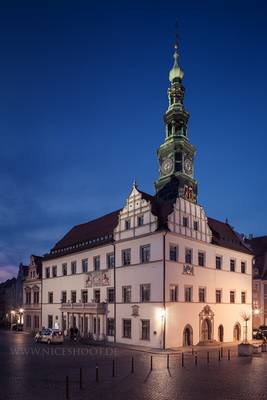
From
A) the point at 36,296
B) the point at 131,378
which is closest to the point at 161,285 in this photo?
the point at 131,378

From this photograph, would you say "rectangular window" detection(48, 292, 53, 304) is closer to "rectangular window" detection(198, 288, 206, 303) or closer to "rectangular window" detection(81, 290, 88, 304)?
"rectangular window" detection(81, 290, 88, 304)

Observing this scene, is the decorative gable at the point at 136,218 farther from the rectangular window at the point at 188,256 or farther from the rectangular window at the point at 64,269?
the rectangular window at the point at 64,269

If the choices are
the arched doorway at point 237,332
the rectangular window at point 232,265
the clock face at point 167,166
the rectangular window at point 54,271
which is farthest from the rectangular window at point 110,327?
the clock face at point 167,166

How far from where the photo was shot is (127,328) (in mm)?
47906

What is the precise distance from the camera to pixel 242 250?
58000 millimetres

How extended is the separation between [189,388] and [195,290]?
88.8 ft

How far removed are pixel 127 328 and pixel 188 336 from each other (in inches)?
260

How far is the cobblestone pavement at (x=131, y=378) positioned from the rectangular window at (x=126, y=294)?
12852 millimetres

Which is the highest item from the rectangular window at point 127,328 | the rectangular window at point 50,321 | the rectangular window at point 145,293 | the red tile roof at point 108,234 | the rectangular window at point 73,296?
the red tile roof at point 108,234

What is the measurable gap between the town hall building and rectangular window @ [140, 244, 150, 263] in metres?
0.11

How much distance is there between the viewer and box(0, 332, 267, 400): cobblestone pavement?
19969 millimetres

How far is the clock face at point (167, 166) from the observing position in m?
65.2

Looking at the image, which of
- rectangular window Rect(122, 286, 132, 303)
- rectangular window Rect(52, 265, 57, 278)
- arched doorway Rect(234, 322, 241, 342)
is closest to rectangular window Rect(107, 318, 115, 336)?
rectangular window Rect(122, 286, 132, 303)

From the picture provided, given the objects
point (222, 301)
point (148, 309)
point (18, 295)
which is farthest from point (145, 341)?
point (18, 295)
